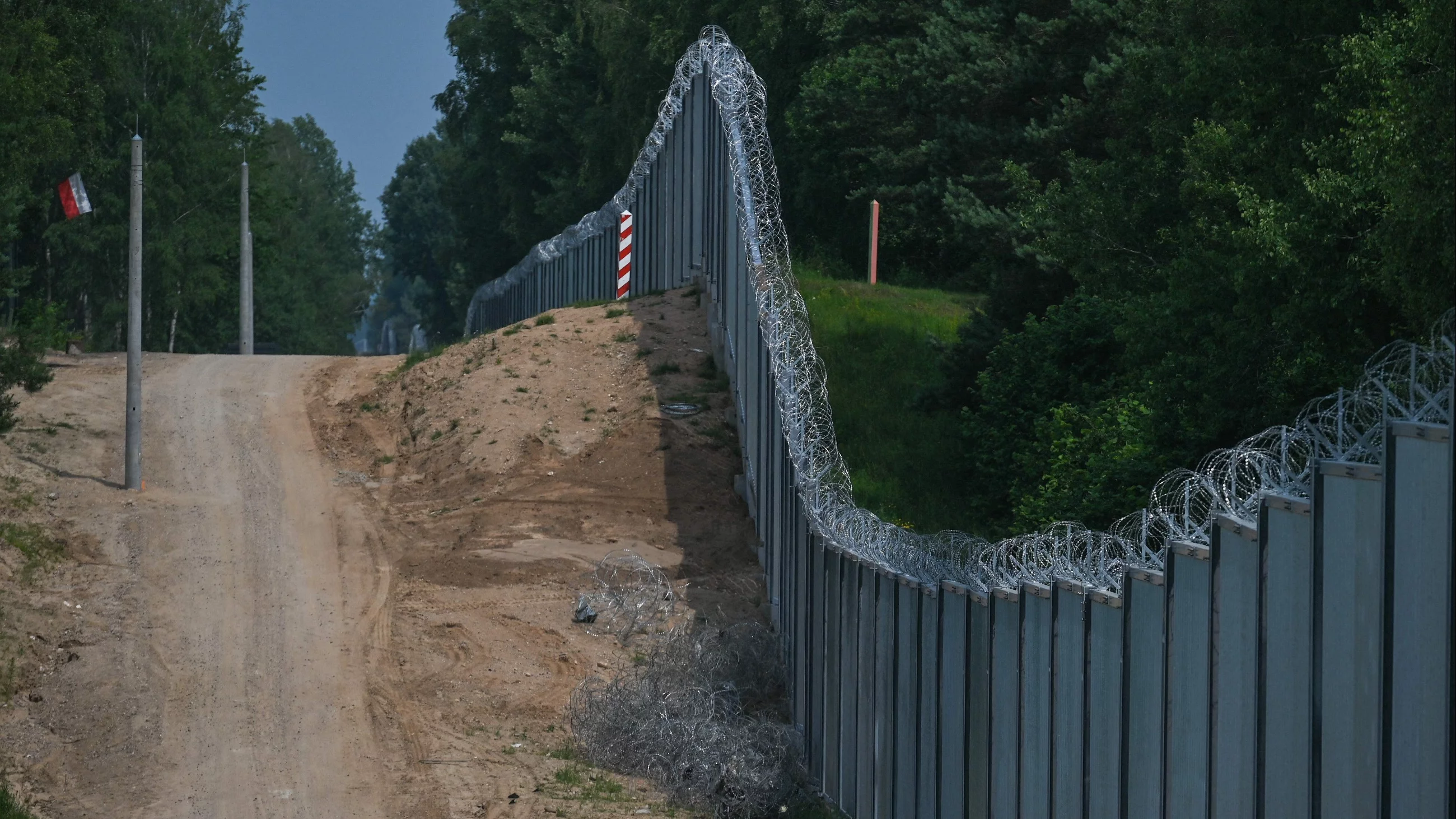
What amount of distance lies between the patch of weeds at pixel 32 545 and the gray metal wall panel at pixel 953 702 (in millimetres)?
10675

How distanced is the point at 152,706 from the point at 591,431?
7869 millimetres

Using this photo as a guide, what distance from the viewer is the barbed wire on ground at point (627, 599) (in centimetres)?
1633

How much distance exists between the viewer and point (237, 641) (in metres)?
15.6

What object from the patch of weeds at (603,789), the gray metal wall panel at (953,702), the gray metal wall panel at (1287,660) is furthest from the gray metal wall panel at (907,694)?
the gray metal wall panel at (1287,660)

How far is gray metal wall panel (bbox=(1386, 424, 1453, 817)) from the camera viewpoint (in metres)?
5.32

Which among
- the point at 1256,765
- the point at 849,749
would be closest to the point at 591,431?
the point at 849,749

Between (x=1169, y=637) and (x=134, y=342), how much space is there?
1583 centimetres

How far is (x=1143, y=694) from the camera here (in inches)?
290

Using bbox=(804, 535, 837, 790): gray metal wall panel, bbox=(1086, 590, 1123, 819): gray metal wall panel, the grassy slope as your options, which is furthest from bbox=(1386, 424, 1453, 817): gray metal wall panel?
the grassy slope

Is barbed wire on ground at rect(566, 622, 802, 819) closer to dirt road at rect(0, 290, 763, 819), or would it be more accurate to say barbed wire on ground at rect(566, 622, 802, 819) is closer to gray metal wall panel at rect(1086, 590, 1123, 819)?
dirt road at rect(0, 290, 763, 819)

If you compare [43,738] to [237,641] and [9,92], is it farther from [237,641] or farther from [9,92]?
[9,92]

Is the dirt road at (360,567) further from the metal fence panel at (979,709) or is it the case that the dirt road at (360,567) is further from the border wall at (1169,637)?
the metal fence panel at (979,709)

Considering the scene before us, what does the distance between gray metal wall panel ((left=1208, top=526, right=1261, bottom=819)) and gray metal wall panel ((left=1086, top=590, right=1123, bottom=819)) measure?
84 centimetres

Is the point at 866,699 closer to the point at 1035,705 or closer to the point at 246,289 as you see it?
the point at 1035,705
